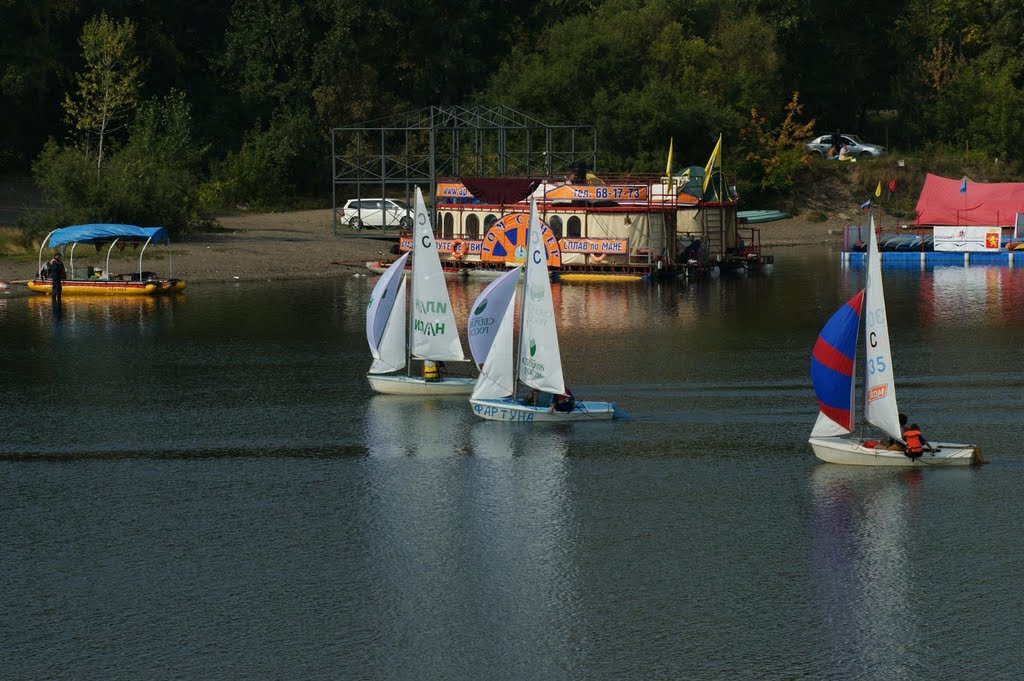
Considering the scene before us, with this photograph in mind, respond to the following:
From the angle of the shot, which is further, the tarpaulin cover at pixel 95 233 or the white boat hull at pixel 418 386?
the tarpaulin cover at pixel 95 233

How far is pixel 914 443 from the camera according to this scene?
1330 inches

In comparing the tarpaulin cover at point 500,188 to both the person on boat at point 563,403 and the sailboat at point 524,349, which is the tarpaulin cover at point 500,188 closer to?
the sailboat at point 524,349

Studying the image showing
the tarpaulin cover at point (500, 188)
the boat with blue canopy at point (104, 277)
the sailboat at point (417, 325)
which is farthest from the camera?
the tarpaulin cover at point (500, 188)

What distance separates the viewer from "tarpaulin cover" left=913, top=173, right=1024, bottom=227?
293 ft

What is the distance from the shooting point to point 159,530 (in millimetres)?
30219

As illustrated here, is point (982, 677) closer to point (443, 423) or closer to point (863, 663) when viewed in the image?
point (863, 663)

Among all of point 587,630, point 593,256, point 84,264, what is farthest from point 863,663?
point 84,264

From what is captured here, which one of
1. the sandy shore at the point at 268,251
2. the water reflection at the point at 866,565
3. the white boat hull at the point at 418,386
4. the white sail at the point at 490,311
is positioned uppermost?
the sandy shore at the point at 268,251

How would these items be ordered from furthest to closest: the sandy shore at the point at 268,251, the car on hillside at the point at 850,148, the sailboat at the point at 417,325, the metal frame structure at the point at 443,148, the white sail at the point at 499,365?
1. the car on hillside at the point at 850,148
2. the metal frame structure at the point at 443,148
3. the sandy shore at the point at 268,251
4. the sailboat at the point at 417,325
5. the white sail at the point at 499,365

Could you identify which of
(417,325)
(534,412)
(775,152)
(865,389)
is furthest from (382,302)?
(775,152)

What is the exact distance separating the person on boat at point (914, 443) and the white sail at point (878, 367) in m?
0.18

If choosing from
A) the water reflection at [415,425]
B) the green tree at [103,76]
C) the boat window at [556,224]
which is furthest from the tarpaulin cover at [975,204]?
the water reflection at [415,425]

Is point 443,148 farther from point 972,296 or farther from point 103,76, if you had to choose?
point 972,296

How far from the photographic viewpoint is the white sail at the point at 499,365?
129 ft
